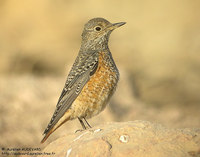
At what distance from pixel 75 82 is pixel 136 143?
2.49 meters

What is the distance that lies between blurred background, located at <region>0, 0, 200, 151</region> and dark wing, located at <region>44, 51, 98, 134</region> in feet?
20.3

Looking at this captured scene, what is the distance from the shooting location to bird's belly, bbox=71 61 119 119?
797 centimetres

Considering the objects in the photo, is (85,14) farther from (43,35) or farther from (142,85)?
(142,85)

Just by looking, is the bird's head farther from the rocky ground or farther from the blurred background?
the blurred background

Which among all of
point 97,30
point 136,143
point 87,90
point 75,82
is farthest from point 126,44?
point 136,143

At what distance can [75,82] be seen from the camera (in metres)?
8.23

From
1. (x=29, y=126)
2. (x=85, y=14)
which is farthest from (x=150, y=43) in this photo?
(x=29, y=126)

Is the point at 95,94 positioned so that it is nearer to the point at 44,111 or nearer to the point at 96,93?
the point at 96,93

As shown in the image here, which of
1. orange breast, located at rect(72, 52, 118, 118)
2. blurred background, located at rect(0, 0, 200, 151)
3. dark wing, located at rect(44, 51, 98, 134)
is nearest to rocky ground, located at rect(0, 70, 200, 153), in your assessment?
blurred background, located at rect(0, 0, 200, 151)

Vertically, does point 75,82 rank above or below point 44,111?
above

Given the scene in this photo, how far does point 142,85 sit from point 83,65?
760 centimetres

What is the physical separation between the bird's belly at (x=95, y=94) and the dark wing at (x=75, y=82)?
0.09 m

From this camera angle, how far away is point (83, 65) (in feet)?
27.7

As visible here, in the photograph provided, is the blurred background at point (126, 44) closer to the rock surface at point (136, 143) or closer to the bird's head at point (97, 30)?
the bird's head at point (97, 30)
